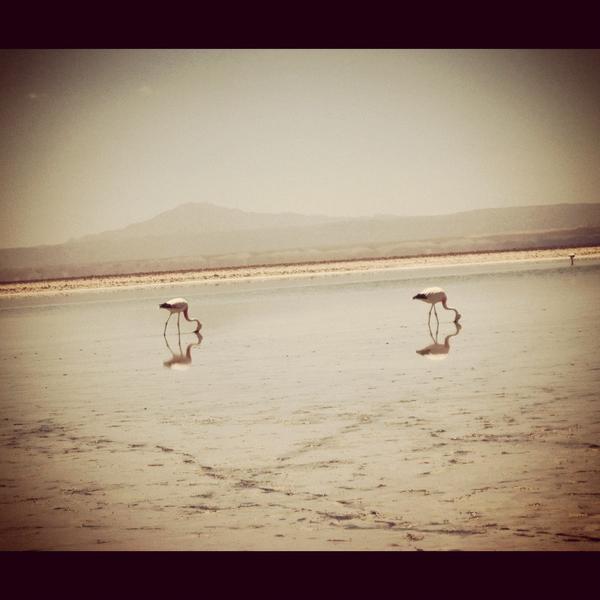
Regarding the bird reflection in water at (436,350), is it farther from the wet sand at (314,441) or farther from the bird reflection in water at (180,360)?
the bird reflection in water at (180,360)

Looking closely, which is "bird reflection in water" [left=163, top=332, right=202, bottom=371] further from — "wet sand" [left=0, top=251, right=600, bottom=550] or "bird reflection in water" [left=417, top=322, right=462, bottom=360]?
"bird reflection in water" [left=417, top=322, right=462, bottom=360]

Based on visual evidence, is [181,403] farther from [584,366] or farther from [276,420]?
[584,366]

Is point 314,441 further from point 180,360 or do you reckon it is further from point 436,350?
point 180,360

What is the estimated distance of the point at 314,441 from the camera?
593 cm

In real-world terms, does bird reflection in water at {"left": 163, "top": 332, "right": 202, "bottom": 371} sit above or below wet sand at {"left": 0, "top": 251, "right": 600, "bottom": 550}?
above

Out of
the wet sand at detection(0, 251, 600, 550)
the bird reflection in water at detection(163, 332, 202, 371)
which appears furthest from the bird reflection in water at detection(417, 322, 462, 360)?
the bird reflection in water at detection(163, 332, 202, 371)

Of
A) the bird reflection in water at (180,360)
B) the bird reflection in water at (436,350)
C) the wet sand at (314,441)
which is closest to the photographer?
the wet sand at (314,441)

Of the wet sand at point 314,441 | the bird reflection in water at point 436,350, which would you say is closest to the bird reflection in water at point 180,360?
the wet sand at point 314,441

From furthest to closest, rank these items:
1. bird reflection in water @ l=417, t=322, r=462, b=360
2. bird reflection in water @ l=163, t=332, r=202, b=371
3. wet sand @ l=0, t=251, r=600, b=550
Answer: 1. bird reflection in water @ l=163, t=332, r=202, b=371
2. bird reflection in water @ l=417, t=322, r=462, b=360
3. wet sand @ l=0, t=251, r=600, b=550

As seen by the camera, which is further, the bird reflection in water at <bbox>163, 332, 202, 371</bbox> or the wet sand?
the bird reflection in water at <bbox>163, 332, 202, 371</bbox>

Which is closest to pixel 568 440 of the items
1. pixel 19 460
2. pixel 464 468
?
pixel 464 468

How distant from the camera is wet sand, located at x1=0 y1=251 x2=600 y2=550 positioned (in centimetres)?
421

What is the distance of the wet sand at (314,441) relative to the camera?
4207 mm

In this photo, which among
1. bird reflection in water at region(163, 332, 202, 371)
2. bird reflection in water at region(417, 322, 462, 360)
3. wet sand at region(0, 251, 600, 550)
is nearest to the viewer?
wet sand at region(0, 251, 600, 550)
